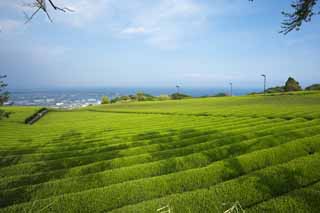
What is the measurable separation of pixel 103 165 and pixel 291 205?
15.4 feet

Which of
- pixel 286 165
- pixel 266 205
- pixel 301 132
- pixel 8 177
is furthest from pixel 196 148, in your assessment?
pixel 8 177

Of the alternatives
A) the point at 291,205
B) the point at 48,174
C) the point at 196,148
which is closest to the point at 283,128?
the point at 196,148

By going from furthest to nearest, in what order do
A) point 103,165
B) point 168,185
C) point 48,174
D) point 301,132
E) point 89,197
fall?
point 301,132 → point 103,165 → point 48,174 → point 168,185 → point 89,197

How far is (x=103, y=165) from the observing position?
5.97m

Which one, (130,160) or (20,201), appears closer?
(20,201)

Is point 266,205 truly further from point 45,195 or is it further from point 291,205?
point 45,195

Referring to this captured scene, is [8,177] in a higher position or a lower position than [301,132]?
lower

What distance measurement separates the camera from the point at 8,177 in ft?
18.4

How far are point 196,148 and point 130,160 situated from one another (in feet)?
7.84

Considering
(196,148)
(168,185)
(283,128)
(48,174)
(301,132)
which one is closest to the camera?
(168,185)

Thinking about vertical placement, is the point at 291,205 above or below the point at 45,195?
above

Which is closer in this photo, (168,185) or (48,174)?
(168,185)

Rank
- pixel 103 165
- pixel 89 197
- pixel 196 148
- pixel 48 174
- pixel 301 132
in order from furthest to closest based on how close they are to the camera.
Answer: pixel 301 132 → pixel 196 148 → pixel 103 165 → pixel 48 174 → pixel 89 197

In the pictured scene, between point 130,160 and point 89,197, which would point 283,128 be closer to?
point 130,160
